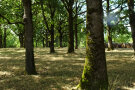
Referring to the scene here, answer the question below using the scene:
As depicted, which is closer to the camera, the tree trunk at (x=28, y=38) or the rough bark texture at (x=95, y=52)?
the rough bark texture at (x=95, y=52)

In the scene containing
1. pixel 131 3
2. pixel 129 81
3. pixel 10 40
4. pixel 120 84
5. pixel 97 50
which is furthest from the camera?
pixel 10 40

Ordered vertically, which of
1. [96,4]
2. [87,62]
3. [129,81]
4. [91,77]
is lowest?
[129,81]

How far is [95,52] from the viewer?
167 inches

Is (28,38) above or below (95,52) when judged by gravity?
above

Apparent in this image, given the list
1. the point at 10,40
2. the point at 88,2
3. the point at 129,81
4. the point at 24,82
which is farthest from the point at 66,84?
the point at 10,40

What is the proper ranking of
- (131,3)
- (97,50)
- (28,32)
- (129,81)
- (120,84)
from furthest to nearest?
(131,3) < (28,32) < (129,81) < (120,84) < (97,50)

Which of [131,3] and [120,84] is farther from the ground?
[131,3]

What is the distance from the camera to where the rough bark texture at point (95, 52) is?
4254 millimetres

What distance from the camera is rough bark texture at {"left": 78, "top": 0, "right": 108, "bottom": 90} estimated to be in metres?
4.25

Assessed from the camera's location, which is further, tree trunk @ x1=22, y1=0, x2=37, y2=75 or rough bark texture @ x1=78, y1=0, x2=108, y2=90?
tree trunk @ x1=22, y1=0, x2=37, y2=75

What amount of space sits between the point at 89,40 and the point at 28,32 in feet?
12.5

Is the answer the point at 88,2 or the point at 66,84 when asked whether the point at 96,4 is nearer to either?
the point at 88,2

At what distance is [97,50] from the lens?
4246mm

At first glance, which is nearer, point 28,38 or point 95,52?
point 95,52
